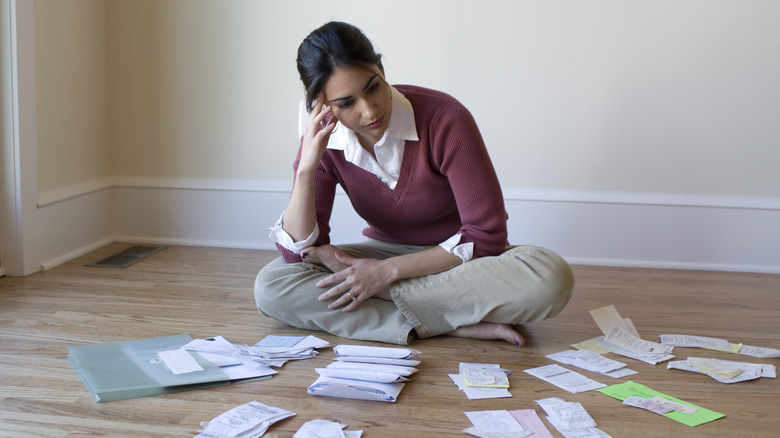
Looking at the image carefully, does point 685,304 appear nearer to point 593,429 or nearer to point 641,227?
point 641,227

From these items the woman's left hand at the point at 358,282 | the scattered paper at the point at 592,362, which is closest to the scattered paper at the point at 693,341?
the scattered paper at the point at 592,362

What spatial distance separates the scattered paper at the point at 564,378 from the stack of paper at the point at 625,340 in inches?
10.1

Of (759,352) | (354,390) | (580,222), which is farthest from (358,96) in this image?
(580,222)

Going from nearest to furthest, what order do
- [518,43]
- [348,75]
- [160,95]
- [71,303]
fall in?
[348,75] < [71,303] < [518,43] < [160,95]

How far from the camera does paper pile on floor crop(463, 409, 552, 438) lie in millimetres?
1597

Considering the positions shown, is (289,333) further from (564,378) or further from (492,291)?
(564,378)

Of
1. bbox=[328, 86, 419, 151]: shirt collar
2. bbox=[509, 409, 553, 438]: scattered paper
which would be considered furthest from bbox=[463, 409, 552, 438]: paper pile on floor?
bbox=[328, 86, 419, 151]: shirt collar

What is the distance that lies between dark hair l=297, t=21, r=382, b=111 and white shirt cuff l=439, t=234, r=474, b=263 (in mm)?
545

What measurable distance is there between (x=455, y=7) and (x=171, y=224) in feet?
5.38

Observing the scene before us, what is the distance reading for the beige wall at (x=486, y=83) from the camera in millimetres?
3148

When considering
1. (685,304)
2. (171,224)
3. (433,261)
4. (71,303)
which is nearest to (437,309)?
(433,261)

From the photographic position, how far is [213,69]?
3.41 metres

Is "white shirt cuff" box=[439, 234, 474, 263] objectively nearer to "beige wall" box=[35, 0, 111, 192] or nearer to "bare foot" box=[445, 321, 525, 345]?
"bare foot" box=[445, 321, 525, 345]

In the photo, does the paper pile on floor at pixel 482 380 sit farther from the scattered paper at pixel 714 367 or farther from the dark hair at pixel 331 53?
the dark hair at pixel 331 53
